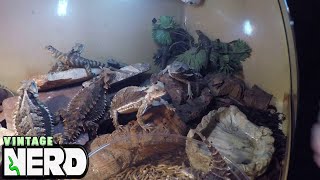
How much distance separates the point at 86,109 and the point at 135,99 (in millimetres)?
343

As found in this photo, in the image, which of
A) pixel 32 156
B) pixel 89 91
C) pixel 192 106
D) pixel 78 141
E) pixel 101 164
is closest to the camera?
pixel 32 156

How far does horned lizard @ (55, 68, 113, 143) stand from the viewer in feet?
5.76

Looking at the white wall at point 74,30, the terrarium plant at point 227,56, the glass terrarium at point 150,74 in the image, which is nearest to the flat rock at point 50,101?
the glass terrarium at point 150,74

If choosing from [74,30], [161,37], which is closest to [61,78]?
[74,30]

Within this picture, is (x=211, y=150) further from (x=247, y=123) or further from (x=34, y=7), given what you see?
(x=34, y=7)

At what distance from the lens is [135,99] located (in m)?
2.02

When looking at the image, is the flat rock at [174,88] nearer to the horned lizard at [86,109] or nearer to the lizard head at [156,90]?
the lizard head at [156,90]

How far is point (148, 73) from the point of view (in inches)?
80.7

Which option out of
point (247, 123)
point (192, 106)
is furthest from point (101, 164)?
point (247, 123)

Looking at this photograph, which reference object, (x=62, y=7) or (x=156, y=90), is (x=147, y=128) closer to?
(x=156, y=90)

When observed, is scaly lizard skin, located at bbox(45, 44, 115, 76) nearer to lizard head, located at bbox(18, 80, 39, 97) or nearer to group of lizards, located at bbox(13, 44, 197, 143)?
group of lizards, located at bbox(13, 44, 197, 143)

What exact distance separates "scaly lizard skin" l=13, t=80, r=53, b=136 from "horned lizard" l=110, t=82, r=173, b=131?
0.41 m

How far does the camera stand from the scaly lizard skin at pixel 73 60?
1919mm

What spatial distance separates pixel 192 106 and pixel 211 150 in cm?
49
